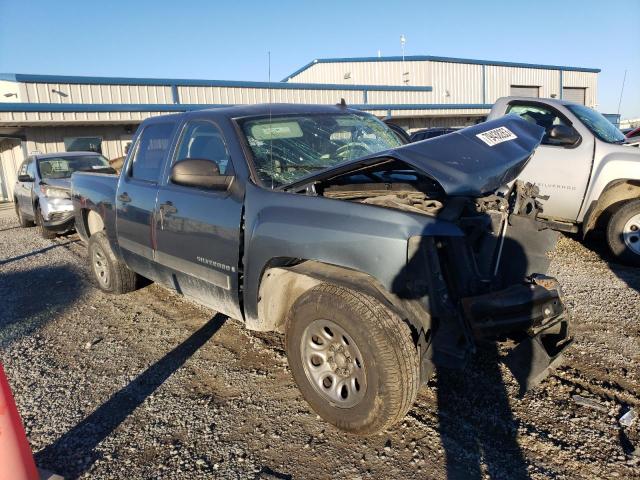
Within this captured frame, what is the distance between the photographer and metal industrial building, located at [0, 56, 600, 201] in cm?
1664

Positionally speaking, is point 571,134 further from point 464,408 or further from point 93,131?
point 93,131

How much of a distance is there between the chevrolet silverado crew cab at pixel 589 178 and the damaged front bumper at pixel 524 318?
370 cm

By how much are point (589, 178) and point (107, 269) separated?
592 centimetres

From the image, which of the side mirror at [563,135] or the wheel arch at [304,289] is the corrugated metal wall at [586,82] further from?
the wheel arch at [304,289]

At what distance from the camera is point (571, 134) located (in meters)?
5.97

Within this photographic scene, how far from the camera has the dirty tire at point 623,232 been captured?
5961mm

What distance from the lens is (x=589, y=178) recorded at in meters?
6.14

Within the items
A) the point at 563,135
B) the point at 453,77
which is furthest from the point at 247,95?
the point at 563,135

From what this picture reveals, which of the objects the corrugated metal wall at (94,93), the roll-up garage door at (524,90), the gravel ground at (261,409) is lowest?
the gravel ground at (261,409)

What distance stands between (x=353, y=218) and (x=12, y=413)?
1934mm

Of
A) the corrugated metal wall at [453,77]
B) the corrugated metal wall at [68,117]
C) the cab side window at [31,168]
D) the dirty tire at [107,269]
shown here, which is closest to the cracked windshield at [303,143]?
the dirty tire at [107,269]

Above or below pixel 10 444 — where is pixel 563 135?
above

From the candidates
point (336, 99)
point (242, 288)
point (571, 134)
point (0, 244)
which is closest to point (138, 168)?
point (242, 288)

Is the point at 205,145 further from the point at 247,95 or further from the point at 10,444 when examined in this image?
the point at 247,95
